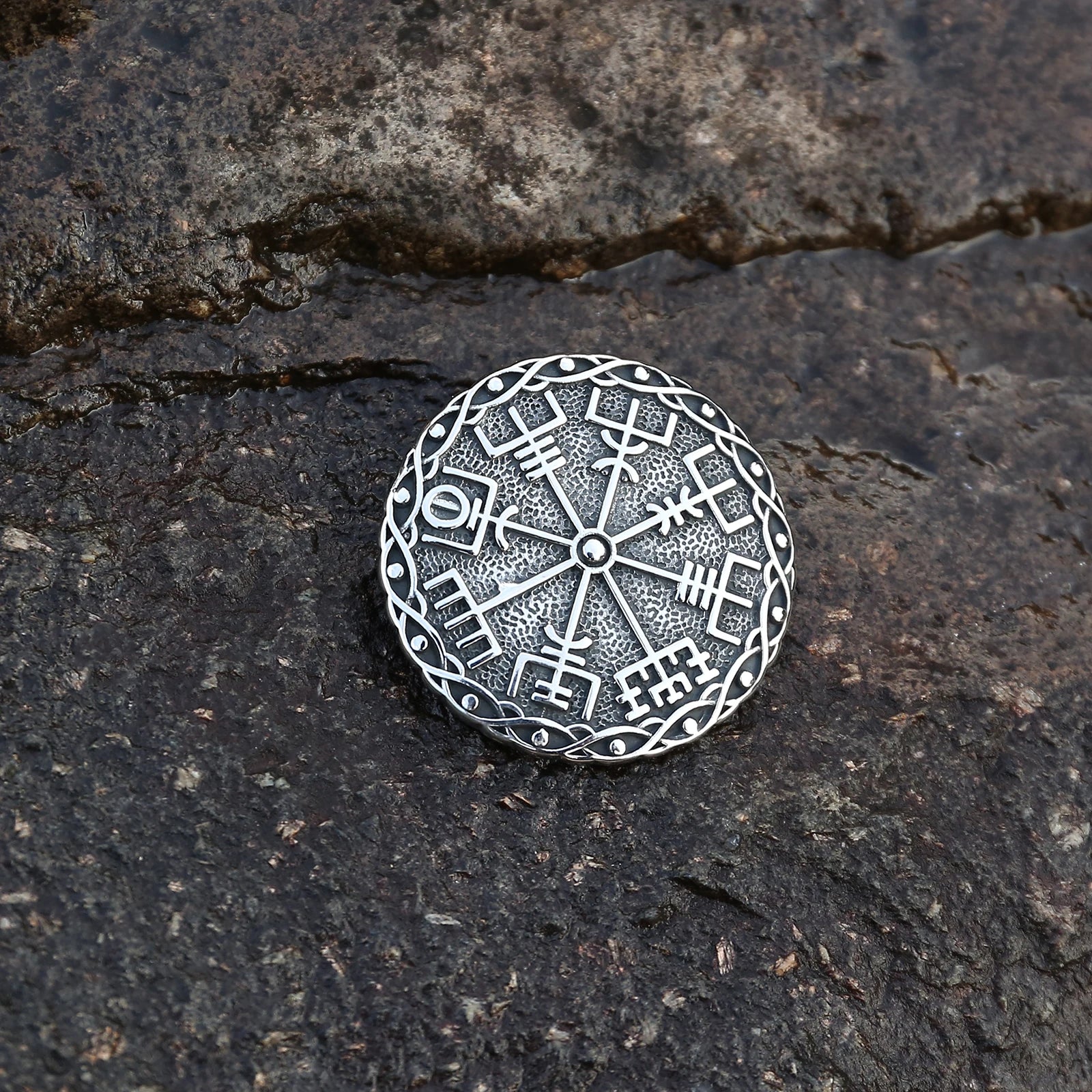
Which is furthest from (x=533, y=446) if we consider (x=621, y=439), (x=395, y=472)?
(x=395, y=472)

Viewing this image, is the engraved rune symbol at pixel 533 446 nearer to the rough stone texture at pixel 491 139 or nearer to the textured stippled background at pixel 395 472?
the textured stippled background at pixel 395 472

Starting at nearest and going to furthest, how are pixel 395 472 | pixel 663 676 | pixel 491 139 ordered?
pixel 663 676 → pixel 395 472 → pixel 491 139

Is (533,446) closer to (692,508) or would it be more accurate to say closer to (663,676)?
(692,508)

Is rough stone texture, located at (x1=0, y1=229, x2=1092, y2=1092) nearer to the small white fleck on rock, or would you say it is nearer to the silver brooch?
the small white fleck on rock

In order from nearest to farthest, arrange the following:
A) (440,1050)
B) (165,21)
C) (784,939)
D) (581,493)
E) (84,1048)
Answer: (84,1048) < (440,1050) < (784,939) < (581,493) < (165,21)

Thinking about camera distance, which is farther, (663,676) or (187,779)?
(663,676)

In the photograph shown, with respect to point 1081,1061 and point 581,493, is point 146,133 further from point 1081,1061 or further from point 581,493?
point 1081,1061

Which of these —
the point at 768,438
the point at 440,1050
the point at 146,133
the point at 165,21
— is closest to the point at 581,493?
the point at 768,438
